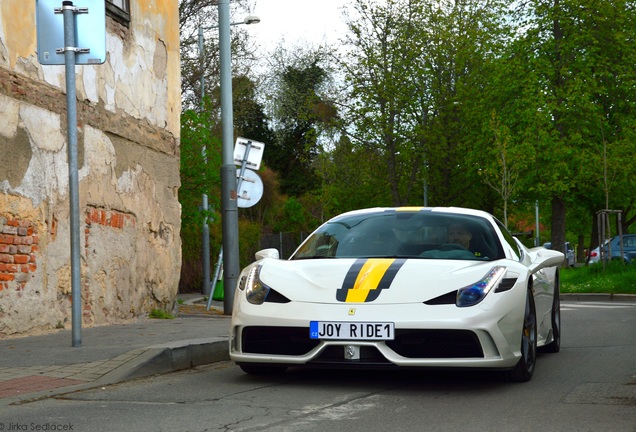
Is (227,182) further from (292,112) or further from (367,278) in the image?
(292,112)

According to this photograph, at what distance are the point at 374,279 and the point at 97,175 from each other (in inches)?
242

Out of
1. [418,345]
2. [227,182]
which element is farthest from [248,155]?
[418,345]

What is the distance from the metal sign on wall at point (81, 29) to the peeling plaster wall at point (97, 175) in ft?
4.96

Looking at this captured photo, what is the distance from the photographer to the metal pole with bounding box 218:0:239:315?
51.0 ft

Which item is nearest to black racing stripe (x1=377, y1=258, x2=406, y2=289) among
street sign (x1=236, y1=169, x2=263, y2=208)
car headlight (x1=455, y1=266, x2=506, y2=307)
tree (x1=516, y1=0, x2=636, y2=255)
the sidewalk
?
car headlight (x1=455, y1=266, x2=506, y2=307)

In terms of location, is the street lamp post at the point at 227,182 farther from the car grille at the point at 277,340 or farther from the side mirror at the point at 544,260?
the car grille at the point at 277,340

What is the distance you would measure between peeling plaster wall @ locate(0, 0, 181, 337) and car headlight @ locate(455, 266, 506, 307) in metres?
5.11

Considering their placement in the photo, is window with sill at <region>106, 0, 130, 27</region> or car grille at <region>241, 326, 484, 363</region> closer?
car grille at <region>241, 326, 484, 363</region>

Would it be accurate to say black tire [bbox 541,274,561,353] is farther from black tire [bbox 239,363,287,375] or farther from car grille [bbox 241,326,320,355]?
car grille [bbox 241,326,320,355]

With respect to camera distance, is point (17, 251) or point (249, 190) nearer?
point (17, 251)

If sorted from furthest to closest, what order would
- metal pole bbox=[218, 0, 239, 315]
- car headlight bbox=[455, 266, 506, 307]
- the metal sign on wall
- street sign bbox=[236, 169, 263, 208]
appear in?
1. street sign bbox=[236, 169, 263, 208]
2. metal pole bbox=[218, 0, 239, 315]
3. the metal sign on wall
4. car headlight bbox=[455, 266, 506, 307]

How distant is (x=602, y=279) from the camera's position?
24219 mm

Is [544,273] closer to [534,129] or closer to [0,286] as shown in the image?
[0,286]

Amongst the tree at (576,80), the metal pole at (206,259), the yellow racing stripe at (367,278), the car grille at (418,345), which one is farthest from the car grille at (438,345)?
the tree at (576,80)
